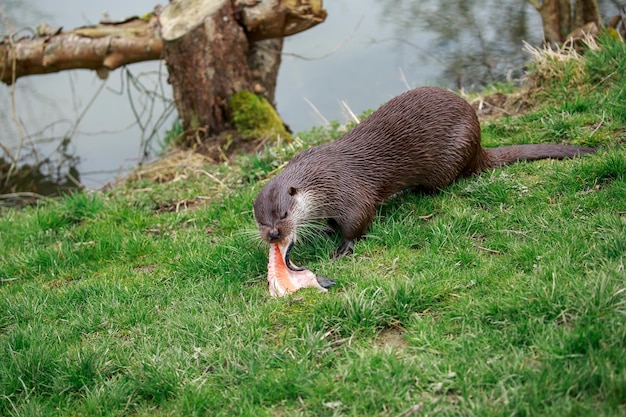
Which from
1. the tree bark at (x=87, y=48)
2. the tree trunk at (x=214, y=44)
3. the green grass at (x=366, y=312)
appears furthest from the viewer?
the tree bark at (x=87, y=48)

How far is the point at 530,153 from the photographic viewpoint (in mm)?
4488

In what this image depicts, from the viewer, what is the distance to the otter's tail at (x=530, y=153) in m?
4.38

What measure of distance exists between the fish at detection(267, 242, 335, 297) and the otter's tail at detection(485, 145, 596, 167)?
5.29ft

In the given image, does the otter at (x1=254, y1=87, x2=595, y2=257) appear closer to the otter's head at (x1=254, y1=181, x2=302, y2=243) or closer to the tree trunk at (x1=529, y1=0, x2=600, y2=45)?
the otter's head at (x1=254, y1=181, x2=302, y2=243)

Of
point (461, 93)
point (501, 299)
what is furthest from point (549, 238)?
point (461, 93)

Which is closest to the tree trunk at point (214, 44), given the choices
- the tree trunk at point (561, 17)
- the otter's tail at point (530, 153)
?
the otter's tail at point (530, 153)

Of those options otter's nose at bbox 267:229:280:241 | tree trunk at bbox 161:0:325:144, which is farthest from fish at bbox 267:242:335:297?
tree trunk at bbox 161:0:325:144

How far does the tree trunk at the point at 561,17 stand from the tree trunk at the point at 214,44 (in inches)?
119

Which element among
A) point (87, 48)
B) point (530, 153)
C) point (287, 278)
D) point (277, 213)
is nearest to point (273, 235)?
point (277, 213)

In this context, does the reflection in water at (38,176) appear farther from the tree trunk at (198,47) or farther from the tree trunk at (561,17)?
the tree trunk at (561,17)

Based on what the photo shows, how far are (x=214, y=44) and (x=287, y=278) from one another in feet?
11.8

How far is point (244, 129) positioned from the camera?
672 centimetres

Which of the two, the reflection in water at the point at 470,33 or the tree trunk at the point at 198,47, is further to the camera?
the reflection in water at the point at 470,33

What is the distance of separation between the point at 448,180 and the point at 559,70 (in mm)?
2080
